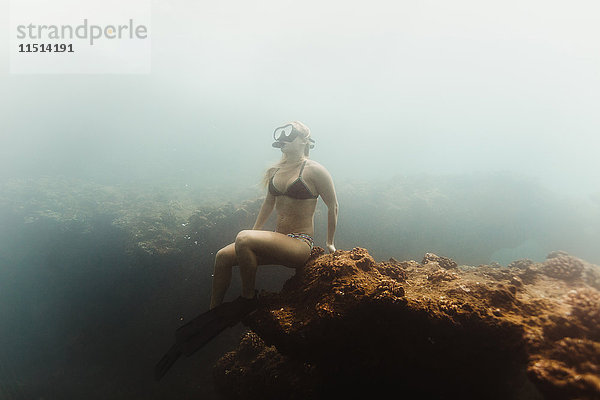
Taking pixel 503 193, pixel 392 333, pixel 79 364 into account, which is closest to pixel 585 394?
pixel 392 333

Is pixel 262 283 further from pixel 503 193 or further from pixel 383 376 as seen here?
pixel 503 193

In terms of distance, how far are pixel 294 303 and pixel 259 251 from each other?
70 cm

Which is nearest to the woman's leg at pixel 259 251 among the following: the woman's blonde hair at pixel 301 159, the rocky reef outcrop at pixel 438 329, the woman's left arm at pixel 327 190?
the rocky reef outcrop at pixel 438 329

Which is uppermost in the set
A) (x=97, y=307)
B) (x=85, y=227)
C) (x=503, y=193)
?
(x=503, y=193)

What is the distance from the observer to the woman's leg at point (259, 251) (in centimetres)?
237

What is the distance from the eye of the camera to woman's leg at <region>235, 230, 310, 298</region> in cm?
237

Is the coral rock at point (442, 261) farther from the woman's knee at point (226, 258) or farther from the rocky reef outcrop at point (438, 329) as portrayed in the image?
the woman's knee at point (226, 258)

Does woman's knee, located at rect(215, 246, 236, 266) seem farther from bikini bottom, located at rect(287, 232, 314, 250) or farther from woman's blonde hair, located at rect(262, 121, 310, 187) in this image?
woman's blonde hair, located at rect(262, 121, 310, 187)

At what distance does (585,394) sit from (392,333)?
4.21ft

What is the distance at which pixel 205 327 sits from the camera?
2373 millimetres

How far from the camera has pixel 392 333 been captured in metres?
2.38

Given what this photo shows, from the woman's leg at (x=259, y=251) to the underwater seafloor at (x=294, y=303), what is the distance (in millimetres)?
324

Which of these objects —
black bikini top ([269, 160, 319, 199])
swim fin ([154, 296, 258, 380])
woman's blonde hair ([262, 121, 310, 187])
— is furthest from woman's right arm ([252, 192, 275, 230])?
swim fin ([154, 296, 258, 380])

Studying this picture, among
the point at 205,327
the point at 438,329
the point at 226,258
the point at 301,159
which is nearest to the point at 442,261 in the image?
the point at 438,329
